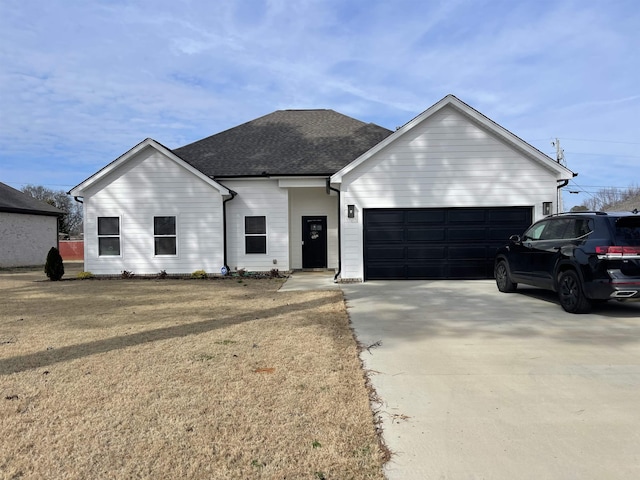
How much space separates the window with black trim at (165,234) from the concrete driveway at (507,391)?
9369 millimetres

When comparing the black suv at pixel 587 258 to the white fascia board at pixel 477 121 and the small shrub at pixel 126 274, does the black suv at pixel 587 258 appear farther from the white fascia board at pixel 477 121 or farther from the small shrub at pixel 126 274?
the small shrub at pixel 126 274

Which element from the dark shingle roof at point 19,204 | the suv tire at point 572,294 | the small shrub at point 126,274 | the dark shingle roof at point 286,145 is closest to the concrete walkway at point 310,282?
the dark shingle roof at point 286,145

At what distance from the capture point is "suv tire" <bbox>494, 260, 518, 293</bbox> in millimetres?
10438

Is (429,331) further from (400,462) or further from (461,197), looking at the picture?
(461,197)

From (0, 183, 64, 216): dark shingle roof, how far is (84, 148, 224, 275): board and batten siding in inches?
476

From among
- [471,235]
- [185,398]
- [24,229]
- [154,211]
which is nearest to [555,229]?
[471,235]

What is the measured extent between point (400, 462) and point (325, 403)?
1.02 meters

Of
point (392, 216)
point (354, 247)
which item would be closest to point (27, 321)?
point (354, 247)

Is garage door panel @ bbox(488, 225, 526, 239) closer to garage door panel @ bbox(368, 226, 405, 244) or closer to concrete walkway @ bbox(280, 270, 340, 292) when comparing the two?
garage door panel @ bbox(368, 226, 405, 244)

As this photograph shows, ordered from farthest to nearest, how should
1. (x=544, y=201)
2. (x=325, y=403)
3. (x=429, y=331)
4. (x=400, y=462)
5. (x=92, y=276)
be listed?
(x=92, y=276), (x=544, y=201), (x=429, y=331), (x=325, y=403), (x=400, y=462)

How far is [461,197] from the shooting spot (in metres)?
13.1

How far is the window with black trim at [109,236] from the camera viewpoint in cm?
1545


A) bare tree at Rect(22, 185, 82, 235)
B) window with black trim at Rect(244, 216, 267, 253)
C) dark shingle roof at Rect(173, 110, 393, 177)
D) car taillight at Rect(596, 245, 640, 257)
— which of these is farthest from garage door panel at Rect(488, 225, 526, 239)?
bare tree at Rect(22, 185, 82, 235)

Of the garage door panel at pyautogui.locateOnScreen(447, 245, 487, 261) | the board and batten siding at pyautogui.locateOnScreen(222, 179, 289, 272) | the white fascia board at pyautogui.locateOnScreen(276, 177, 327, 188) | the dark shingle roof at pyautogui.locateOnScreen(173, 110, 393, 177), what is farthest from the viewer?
the dark shingle roof at pyautogui.locateOnScreen(173, 110, 393, 177)
